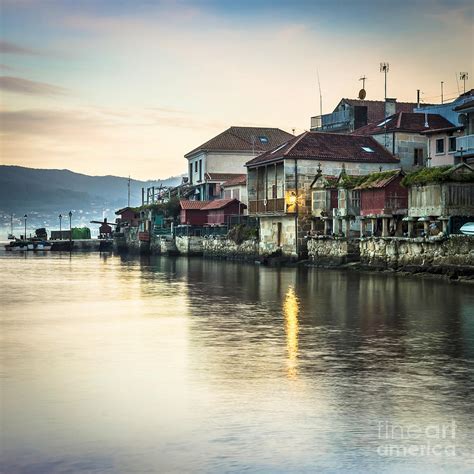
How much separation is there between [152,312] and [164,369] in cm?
1216

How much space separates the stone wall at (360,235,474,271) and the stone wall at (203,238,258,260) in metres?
20.5

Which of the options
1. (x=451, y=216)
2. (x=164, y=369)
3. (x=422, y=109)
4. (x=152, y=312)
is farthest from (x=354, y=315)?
(x=422, y=109)

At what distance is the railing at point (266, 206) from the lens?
66875mm

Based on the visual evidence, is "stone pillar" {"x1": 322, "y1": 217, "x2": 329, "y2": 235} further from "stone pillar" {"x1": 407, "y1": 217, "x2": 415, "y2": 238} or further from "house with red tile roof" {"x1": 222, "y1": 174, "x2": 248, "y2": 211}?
"house with red tile roof" {"x1": 222, "y1": 174, "x2": 248, "y2": 211}

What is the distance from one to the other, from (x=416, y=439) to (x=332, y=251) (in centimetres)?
4818

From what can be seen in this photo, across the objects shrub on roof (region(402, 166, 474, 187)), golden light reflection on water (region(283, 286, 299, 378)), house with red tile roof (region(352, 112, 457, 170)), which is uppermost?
house with red tile roof (region(352, 112, 457, 170))

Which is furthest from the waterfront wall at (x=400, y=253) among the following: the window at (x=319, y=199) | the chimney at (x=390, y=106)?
the chimney at (x=390, y=106)

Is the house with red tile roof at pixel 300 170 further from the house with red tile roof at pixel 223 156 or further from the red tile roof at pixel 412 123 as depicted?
the house with red tile roof at pixel 223 156

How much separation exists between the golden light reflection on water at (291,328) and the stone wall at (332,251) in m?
19.9

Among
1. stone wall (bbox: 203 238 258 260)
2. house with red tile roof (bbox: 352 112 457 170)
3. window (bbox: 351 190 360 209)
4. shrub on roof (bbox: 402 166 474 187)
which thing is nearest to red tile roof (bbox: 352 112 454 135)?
house with red tile roof (bbox: 352 112 457 170)

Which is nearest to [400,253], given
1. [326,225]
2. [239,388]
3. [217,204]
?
[326,225]

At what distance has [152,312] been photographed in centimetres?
2842

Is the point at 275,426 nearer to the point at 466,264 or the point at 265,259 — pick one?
the point at 466,264

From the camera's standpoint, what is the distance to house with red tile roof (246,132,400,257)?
2591 inches
